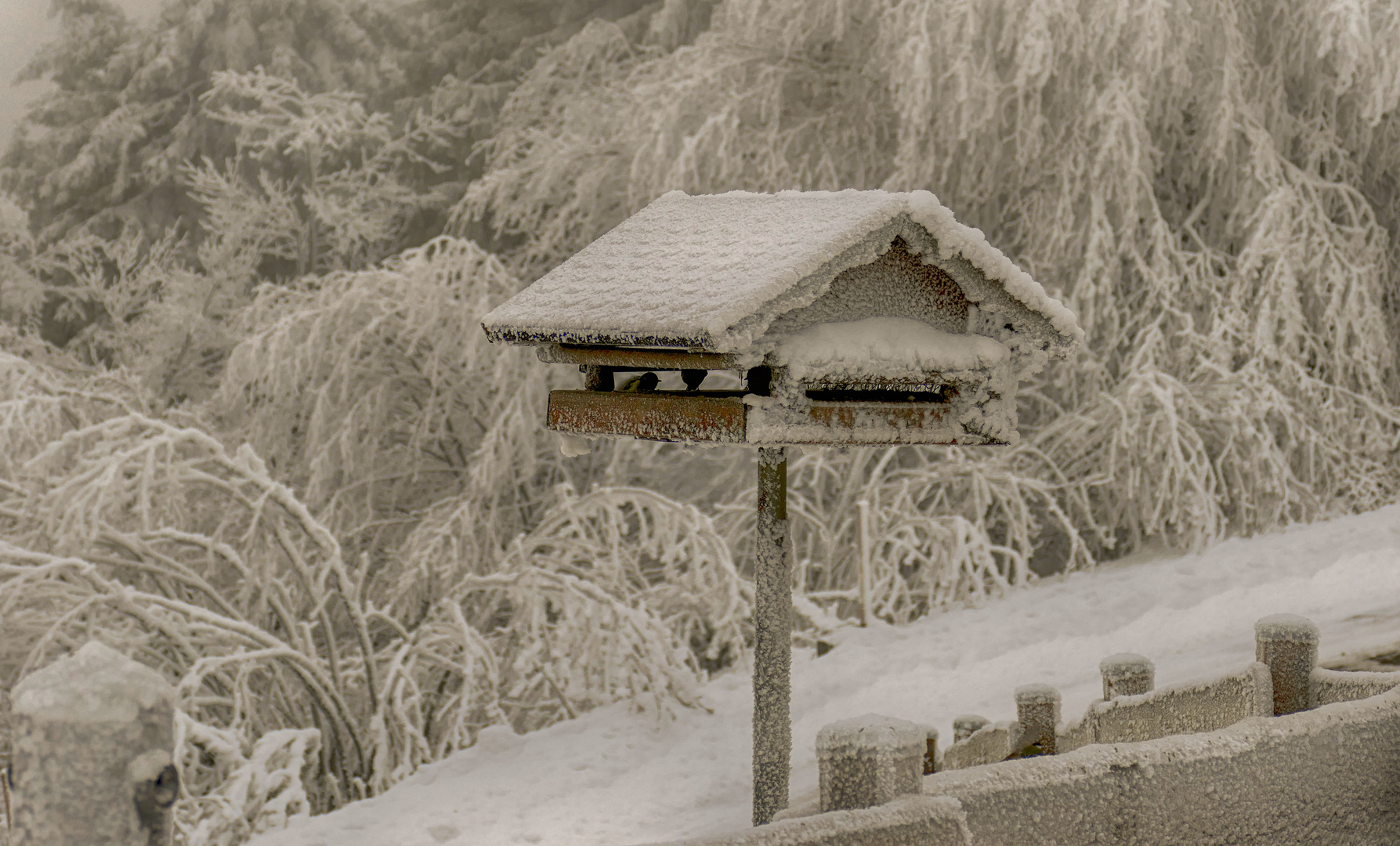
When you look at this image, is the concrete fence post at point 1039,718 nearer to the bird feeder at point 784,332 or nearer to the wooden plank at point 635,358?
the bird feeder at point 784,332

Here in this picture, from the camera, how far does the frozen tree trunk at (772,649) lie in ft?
10.3

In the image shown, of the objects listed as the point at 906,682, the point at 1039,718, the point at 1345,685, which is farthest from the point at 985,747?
the point at 906,682

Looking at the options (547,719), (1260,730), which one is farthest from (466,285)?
(1260,730)

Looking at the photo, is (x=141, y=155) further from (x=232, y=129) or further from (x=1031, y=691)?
(x=1031, y=691)

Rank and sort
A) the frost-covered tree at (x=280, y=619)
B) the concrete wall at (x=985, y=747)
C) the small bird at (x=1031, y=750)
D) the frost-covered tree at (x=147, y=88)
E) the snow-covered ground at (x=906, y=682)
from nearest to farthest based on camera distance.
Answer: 1. the small bird at (x=1031, y=750)
2. the concrete wall at (x=985, y=747)
3. the snow-covered ground at (x=906, y=682)
4. the frost-covered tree at (x=280, y=619)
5. the frost-covered tree at (x=147, y=88)

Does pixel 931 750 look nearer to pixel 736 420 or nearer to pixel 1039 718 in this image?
pixel 1039 718

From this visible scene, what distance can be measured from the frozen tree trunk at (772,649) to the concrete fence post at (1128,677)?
1266mm

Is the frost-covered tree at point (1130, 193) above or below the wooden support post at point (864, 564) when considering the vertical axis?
above

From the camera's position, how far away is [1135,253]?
8172mm

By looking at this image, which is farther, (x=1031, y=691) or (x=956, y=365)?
(x=1031, y=691)

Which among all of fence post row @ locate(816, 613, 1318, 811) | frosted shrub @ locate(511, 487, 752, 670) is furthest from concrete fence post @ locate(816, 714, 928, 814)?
frosted shrub @ locate(511, 487, 752, 670)

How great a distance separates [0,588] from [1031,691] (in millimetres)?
4327

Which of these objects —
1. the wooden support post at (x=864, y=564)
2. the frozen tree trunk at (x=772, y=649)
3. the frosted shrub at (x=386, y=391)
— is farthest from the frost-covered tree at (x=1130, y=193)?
the frozen tree trunk at (x=772, y=649)

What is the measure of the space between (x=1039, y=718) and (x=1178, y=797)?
59.3 inches
